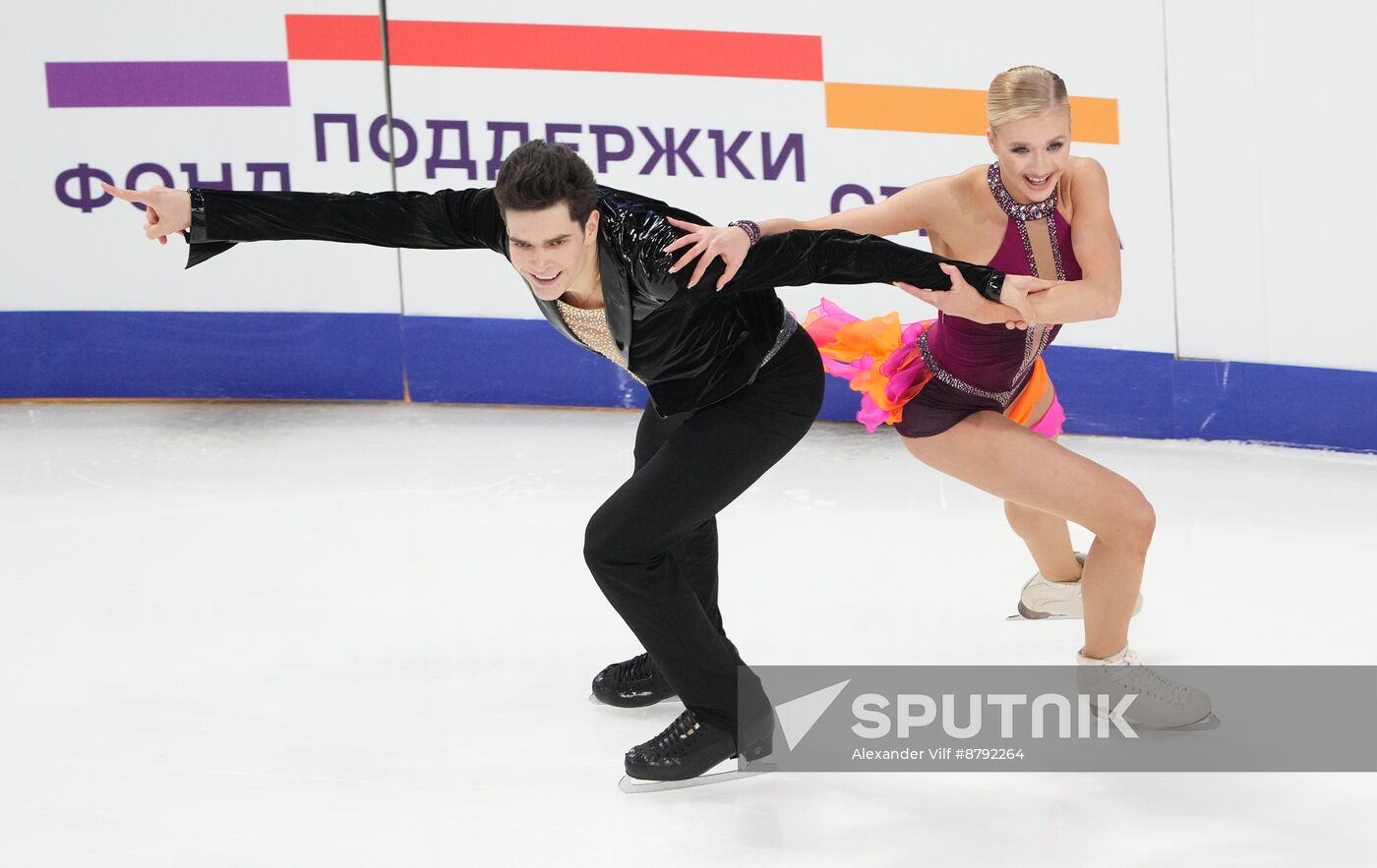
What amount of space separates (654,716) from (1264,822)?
114cm

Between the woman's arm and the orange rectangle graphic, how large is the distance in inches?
77.3

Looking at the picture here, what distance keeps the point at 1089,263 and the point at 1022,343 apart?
9.1 inches

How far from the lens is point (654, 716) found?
322 cm

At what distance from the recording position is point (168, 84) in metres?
5.51

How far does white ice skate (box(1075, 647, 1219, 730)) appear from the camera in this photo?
305 cm

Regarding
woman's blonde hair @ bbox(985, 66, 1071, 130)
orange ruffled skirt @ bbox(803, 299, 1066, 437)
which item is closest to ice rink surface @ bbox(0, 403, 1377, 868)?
orange ruffled skirt @ bbox(803, 299, 1066, 437)

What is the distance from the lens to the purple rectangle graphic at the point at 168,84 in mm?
5457

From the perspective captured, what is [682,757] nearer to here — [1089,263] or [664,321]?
[664,321]

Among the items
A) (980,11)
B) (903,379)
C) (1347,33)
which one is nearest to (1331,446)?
(1347,33)

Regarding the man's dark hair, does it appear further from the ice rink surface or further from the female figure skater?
the ice rink surface

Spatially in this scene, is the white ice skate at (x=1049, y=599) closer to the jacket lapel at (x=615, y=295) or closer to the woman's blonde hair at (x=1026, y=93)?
the woman's blonde hair at (x=1026, y=93)

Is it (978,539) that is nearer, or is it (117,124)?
(978,539)

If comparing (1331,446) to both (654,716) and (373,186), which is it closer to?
(654,716)

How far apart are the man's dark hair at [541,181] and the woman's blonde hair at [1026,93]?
786 mm
